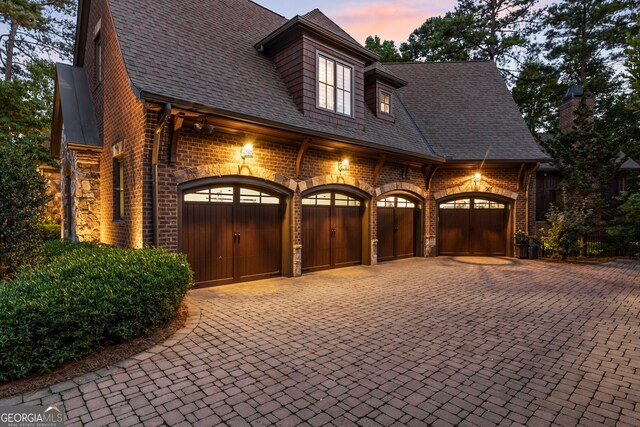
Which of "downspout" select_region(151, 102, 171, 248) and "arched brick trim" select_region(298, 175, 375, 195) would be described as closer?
Answer: "downspout" select_region(151, 102, 171, 248)

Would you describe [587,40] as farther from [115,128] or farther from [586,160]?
[115,128]

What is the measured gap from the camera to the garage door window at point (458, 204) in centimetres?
1325

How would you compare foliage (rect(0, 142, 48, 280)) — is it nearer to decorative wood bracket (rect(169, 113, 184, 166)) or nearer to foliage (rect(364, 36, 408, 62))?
decorative wood bracket (rect(169, 113, 184, 166))

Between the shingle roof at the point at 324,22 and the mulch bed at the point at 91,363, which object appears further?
the shingle roof at the point at 324,22

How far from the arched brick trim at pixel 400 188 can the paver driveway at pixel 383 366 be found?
4.78 meters

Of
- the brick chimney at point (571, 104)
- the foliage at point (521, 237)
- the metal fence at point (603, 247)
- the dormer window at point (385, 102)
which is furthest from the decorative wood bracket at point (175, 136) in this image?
the brick chimney at point (571, 104)

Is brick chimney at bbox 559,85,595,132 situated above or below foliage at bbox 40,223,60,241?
above

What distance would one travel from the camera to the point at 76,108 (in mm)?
9984

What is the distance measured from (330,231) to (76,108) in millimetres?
8624

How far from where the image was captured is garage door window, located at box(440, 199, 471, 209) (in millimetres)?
13250

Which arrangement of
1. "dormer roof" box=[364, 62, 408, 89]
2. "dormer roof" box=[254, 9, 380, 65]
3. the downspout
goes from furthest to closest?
1. "dormer roof" box=[364, 62, 408, 89]
2. "dormer roof" box=[254, 9, 380, 65]
3. the downspout

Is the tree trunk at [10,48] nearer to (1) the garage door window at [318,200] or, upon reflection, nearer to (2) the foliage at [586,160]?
(1) the garage door window at [318,200]

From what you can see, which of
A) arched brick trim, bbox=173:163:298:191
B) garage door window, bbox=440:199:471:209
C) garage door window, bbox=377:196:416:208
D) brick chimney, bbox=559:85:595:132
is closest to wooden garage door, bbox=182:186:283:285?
arched brick trim, bbox=173:163:298:191

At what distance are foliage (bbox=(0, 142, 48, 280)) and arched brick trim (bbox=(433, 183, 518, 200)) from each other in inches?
477
